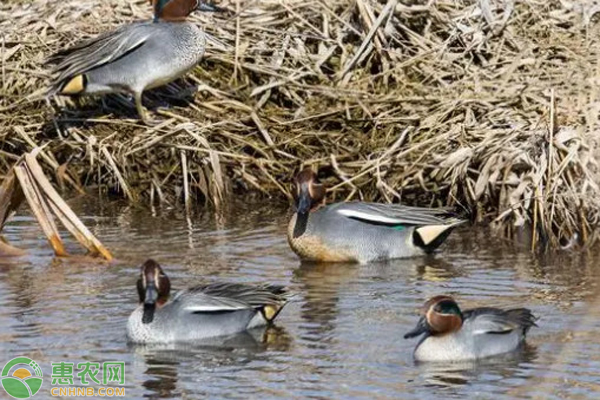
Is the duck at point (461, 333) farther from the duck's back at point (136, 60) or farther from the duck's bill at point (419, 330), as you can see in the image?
the duck's back at point (136, 60)

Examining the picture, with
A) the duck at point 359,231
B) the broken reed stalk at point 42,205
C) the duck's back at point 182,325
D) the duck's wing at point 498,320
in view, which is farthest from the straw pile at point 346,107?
the duck's back at point 182,325

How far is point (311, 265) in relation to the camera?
8953 millimetres

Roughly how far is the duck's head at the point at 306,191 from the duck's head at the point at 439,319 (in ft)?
7.07

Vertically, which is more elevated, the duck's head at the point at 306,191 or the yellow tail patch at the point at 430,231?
the duck's head at the point at 306,191

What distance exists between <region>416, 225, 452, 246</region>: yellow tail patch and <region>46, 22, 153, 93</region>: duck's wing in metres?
2.92

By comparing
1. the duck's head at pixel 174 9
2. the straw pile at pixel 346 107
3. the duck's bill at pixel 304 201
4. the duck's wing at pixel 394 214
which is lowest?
the duck's wing at pixel 394 214

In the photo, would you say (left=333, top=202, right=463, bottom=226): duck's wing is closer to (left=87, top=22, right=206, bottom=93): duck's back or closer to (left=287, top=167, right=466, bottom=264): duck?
(left=287, top=167, right=466, bottom=264): duck

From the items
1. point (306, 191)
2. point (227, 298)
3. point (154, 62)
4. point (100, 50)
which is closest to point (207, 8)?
point (154, 62)

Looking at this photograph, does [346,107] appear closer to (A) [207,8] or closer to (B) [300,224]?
(A) [207,8]

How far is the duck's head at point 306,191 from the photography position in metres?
9.01

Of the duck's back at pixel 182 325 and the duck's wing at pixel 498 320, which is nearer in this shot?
the duck's wing at pixel 498 320

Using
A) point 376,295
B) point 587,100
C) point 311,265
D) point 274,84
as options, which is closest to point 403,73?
point 274,84

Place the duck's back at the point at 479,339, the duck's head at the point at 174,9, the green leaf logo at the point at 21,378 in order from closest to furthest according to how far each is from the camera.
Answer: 1. the green leaf logo at the point at 21,378
2. the duck's back at the point at 479,339
3. the duck's head at the point at 174,9

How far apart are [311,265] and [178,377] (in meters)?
2.37
